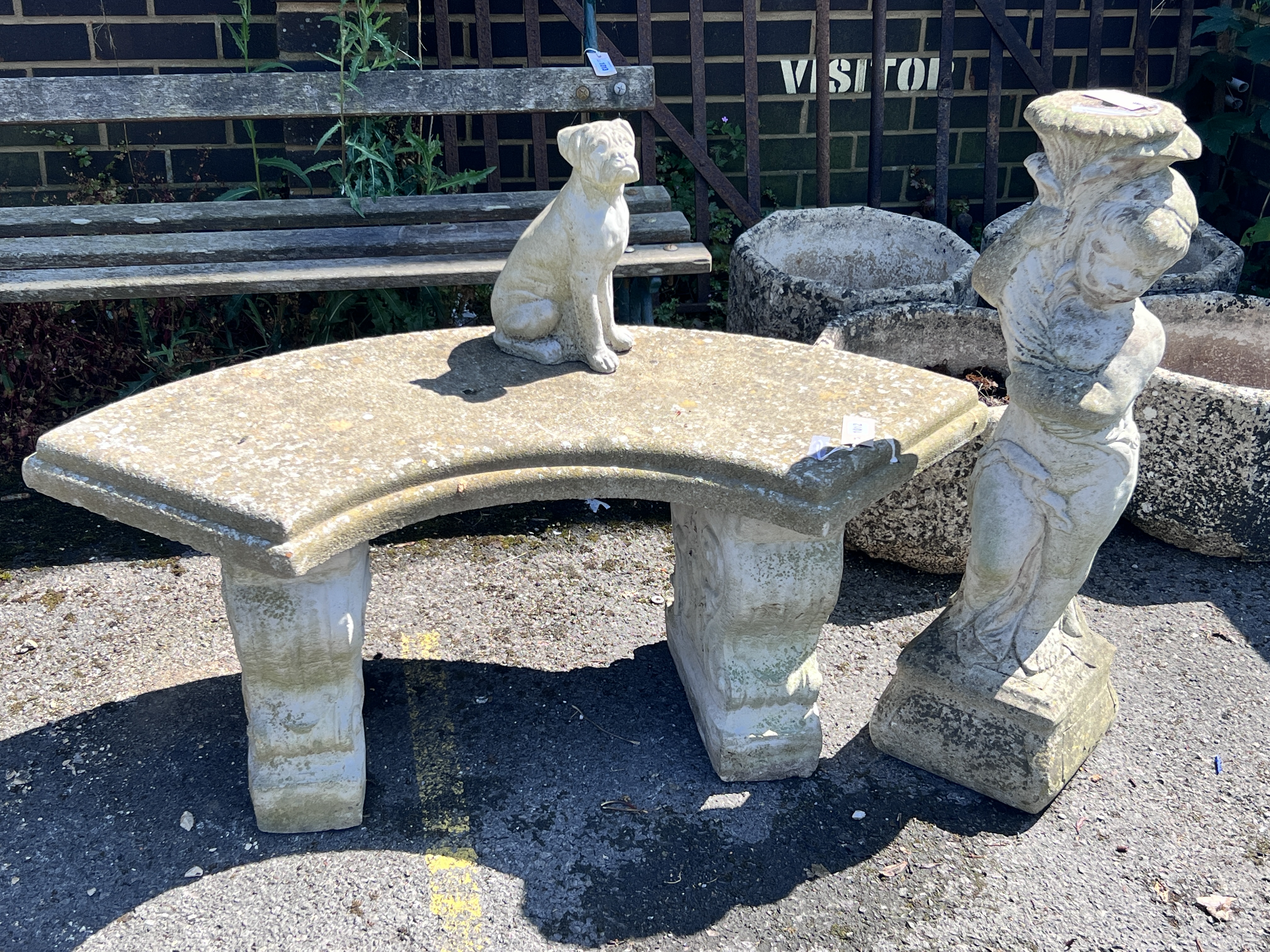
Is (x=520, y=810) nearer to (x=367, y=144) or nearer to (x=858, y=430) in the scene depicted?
(x=858, y=430)

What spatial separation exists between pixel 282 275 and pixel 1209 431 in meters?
3.42

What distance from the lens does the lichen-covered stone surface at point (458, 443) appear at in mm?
2607

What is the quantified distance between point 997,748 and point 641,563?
62.1 inches

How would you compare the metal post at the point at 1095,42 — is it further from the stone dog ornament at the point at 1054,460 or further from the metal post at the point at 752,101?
the stone dog ornament at the point at 1054,460

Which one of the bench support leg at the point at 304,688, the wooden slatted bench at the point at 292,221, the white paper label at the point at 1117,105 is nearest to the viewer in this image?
the white paper label at the point at 1117,105

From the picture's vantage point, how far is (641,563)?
4254mm

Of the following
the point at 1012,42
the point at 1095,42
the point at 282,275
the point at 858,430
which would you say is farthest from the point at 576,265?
the point at 1095,42

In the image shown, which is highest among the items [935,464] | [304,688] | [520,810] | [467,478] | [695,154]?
[695,154]

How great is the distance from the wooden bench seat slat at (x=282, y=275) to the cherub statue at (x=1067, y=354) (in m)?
1.95

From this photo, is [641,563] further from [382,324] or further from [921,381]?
[382,324]

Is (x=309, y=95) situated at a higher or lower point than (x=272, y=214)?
higher

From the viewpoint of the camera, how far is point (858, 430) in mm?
A: 2922

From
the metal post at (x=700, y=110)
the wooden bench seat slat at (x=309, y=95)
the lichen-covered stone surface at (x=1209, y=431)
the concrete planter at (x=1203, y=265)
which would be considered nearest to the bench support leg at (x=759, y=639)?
the lichen-covered stone surface at (x=1209, y=431)

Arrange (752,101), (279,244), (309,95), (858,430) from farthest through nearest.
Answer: (752,101)
(309,95)
(279,244)
(858,430)
